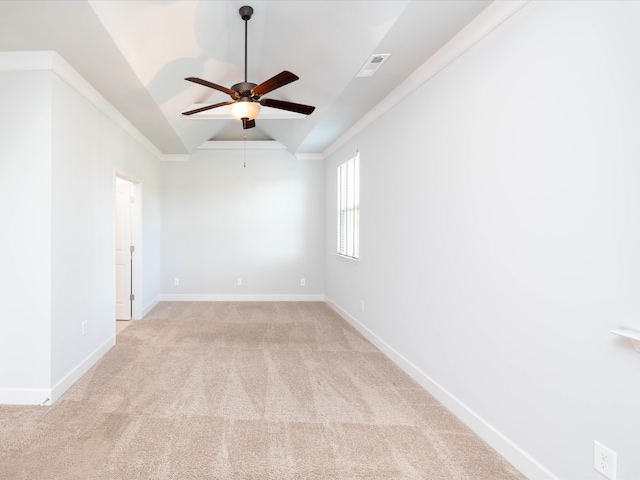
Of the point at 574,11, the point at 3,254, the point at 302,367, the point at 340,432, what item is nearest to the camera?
the point at 574,11

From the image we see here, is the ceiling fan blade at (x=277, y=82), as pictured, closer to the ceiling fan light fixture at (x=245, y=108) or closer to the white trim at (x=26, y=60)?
the ceiling fan light fixture at (x=245, y=108)

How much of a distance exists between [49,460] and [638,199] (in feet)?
9.97

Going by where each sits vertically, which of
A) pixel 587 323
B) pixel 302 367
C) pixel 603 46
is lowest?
pixel 302 367

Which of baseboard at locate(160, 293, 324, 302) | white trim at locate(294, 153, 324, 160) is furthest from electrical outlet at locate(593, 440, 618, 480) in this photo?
white trim at locate(294, 153, 324, 160)

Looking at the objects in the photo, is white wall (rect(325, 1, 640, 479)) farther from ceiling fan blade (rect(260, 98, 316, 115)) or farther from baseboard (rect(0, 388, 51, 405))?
baseboard (rect(0, 388, 51, 405))

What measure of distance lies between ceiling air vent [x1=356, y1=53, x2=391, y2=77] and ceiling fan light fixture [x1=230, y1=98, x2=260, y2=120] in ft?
2.94

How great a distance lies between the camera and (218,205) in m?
5.91

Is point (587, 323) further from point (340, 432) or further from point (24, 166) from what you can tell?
point (24, 166)

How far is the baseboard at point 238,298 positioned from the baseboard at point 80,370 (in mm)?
2195

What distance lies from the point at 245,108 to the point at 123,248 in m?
3.22

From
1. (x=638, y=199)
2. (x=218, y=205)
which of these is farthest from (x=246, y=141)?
(x=638, y=199)

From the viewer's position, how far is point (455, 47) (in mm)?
2219

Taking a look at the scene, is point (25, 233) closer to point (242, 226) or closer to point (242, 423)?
point (242, 423)

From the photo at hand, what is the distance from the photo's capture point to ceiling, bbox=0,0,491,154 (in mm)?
2012
